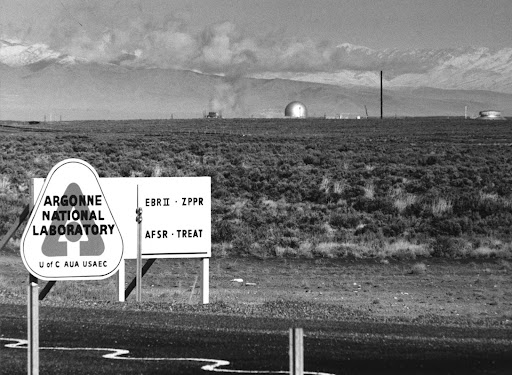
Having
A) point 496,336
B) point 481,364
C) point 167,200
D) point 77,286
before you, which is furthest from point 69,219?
point 77,286

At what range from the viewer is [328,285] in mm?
21859

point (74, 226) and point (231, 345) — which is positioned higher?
point (74, 226)

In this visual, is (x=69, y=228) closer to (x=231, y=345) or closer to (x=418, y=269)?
(x=231, y=345)

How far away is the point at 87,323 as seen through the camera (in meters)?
12.5

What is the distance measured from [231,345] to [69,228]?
13.2ft

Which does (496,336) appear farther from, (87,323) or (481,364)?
(87,323)

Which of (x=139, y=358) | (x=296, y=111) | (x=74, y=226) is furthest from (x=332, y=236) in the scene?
(x=296, y=111)

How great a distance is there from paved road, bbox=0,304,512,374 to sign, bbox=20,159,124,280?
2.53 m

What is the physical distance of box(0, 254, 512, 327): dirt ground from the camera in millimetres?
18172

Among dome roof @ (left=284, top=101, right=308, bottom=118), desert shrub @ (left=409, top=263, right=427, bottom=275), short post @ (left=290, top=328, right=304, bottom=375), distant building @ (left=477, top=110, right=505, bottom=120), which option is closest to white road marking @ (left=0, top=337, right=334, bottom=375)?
short post @ (left=290, top=328, right=304, bottom=375)

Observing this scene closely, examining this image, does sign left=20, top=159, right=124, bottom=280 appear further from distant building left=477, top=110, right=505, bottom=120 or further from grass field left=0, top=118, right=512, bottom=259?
distant building left=477, top=110, right=505, bottom=120

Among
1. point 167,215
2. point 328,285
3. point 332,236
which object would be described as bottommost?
point 328,285

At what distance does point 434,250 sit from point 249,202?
33.9 ft

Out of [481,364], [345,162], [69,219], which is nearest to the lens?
[69,219]
